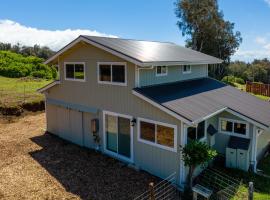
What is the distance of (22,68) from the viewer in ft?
139

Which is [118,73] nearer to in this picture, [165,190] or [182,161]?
[182,161]

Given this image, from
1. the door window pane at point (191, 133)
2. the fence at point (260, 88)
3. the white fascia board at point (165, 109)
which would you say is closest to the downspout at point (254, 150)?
the door window pane at point (191, 133)

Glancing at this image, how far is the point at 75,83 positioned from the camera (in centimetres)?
1405

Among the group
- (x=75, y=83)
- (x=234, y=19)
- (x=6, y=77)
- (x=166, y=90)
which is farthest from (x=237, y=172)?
(x=6, y=77)

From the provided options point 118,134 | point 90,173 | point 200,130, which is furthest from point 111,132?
point 200,130

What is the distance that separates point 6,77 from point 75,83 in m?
30.9

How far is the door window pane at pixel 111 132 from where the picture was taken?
40.4 feet

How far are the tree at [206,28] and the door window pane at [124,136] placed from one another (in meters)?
27.9

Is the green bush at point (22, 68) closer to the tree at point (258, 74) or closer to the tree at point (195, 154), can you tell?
the tree at point (258, 74)

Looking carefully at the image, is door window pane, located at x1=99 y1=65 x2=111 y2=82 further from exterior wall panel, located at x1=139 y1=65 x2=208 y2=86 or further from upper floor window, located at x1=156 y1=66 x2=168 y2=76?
upper floor window, located at x1=156 y1=66 x2=168 y2=76

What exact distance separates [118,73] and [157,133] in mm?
3208

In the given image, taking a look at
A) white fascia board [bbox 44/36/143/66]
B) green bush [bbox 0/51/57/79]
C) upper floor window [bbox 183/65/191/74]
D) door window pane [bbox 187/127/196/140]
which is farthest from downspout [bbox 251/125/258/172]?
green bush [bbox 0/51/57/79]

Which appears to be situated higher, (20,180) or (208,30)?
(208,30)

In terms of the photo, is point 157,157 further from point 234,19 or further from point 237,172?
point 234,19
